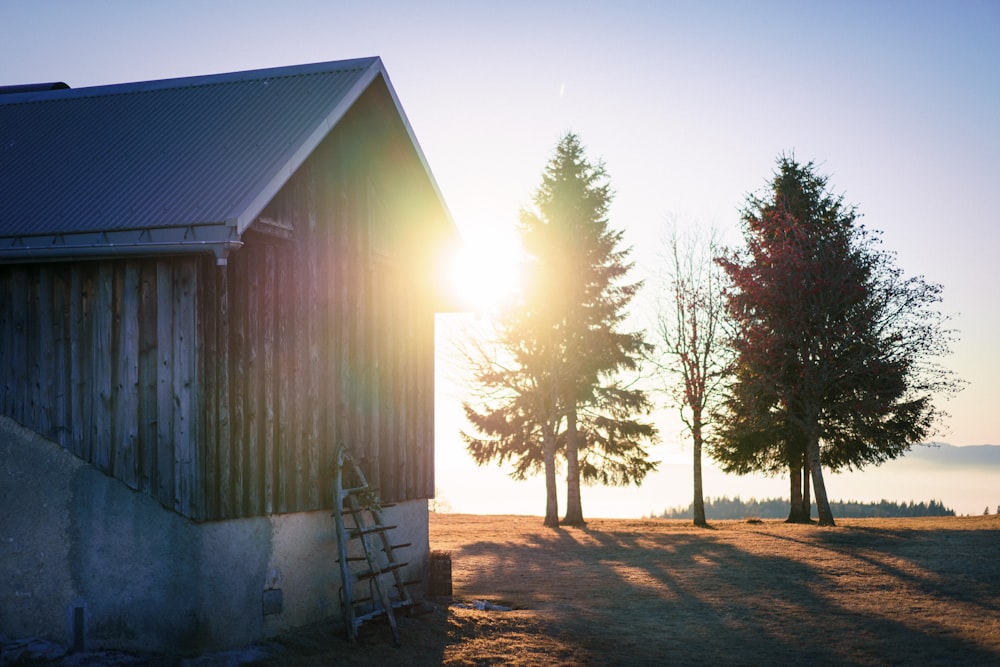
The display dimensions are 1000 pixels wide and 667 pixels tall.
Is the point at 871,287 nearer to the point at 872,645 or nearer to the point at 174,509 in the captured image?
the point at 872,645

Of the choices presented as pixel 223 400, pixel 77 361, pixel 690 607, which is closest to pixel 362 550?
pixel 223 400

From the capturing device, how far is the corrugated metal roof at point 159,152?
11.4 meters

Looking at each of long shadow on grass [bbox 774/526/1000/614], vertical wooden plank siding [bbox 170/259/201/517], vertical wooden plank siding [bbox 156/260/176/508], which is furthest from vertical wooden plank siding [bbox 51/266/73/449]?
long shadow on grass [bbox 774/526/1000/614]

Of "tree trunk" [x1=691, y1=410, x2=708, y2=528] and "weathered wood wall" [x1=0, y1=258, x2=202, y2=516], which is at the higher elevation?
"weathered wood wall" [x1=0, y1=258, x2=202, y2=516]

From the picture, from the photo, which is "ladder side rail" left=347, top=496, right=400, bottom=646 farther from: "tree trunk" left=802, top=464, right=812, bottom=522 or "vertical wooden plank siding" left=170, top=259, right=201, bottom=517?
"tree trunk" left=802, top=464, right=812, bottom=522

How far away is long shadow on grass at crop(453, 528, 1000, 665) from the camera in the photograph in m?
13.8

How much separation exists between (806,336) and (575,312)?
806cm

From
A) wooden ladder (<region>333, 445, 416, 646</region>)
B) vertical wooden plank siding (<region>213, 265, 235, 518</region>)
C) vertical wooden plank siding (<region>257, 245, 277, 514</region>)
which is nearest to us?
vertical wooden plank siding (<region>213, 265, 235, 518</region>)

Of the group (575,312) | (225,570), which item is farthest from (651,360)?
(225,570)

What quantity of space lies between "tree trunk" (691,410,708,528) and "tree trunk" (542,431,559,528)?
4.75 meters

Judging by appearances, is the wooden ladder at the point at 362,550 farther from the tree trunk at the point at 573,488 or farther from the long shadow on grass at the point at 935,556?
the tree trunk at the point at 573,488

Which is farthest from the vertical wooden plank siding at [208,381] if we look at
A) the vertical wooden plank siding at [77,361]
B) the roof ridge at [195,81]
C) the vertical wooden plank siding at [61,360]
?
the roof ridge at [195,81]

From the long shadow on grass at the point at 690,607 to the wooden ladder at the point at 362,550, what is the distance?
2.71 m

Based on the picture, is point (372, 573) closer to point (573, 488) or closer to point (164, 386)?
point (164, 386)
